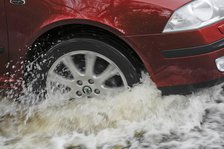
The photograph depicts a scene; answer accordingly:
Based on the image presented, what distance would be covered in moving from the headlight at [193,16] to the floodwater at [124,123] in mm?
545

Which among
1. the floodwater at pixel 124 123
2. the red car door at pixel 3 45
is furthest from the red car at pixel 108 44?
the floodwater at pixel 124 123

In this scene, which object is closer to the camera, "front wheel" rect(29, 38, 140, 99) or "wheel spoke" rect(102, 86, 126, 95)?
"front wheel" rect(29, 38, 140, 99)

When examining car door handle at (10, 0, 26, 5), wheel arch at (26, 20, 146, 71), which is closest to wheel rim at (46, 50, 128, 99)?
wheel arch at (26, 20, 146, 71)

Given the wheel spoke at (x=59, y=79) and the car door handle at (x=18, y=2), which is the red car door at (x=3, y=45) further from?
the wheel spoke at (x=59, y=79)

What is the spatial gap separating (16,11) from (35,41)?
0.28 metres

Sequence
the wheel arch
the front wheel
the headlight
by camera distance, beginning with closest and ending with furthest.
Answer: the headlight < the wheel arch < the front wheel

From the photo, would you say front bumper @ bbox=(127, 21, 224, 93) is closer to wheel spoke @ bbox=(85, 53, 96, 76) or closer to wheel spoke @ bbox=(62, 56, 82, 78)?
wheel spoke @ bbox=(85, 53, 96, 76)

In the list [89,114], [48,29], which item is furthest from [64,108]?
[48,29]

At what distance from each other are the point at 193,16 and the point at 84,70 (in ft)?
3.27

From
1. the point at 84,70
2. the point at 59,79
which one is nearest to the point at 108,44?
the point at 84,70

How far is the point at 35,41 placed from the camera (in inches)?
142

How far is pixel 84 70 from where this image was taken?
Result: 3689 millimetres

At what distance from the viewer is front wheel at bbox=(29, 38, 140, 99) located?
351 centimetres

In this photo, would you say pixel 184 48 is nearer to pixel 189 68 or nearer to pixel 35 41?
pixel 189 68
